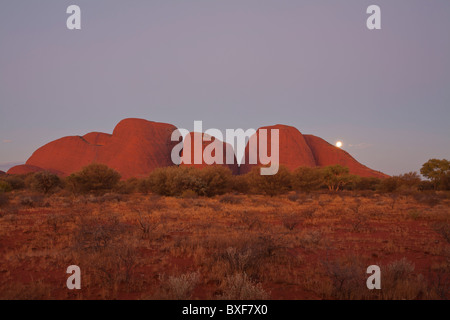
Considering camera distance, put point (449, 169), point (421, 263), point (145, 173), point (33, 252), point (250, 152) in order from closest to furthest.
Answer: point (421, 263) → point (33, 252) → point (449, 169) → point (145, 173) → point (250, 152)

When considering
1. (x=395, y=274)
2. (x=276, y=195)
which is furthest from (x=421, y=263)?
(x=276, y=195)

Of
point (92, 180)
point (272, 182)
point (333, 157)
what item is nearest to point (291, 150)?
point (333, 157)

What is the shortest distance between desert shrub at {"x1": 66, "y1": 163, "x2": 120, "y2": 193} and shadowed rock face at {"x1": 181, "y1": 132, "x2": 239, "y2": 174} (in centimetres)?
2761

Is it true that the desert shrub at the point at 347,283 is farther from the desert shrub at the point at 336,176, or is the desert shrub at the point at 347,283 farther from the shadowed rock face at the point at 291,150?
the shadowed rock face at the point at 291,150

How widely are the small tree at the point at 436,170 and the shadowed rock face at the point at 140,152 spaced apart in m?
19.1

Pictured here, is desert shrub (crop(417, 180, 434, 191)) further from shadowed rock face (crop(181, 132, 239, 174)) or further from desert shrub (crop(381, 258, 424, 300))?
desert shrub (crop(381, 258, 424, 300))

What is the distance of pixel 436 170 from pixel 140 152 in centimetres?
5728

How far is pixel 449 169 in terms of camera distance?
3553 cm

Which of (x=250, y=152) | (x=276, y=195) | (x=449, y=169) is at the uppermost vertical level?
(x=250, y=152)

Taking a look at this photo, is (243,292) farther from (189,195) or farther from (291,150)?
(291,150)

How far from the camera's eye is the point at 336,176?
40.5 metres

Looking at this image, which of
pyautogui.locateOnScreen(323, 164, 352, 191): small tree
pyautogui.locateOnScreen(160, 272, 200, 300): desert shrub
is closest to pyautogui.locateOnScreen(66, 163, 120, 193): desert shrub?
pyautogui.locateOnScreen(160, 272, 200, 300): desert shrub
